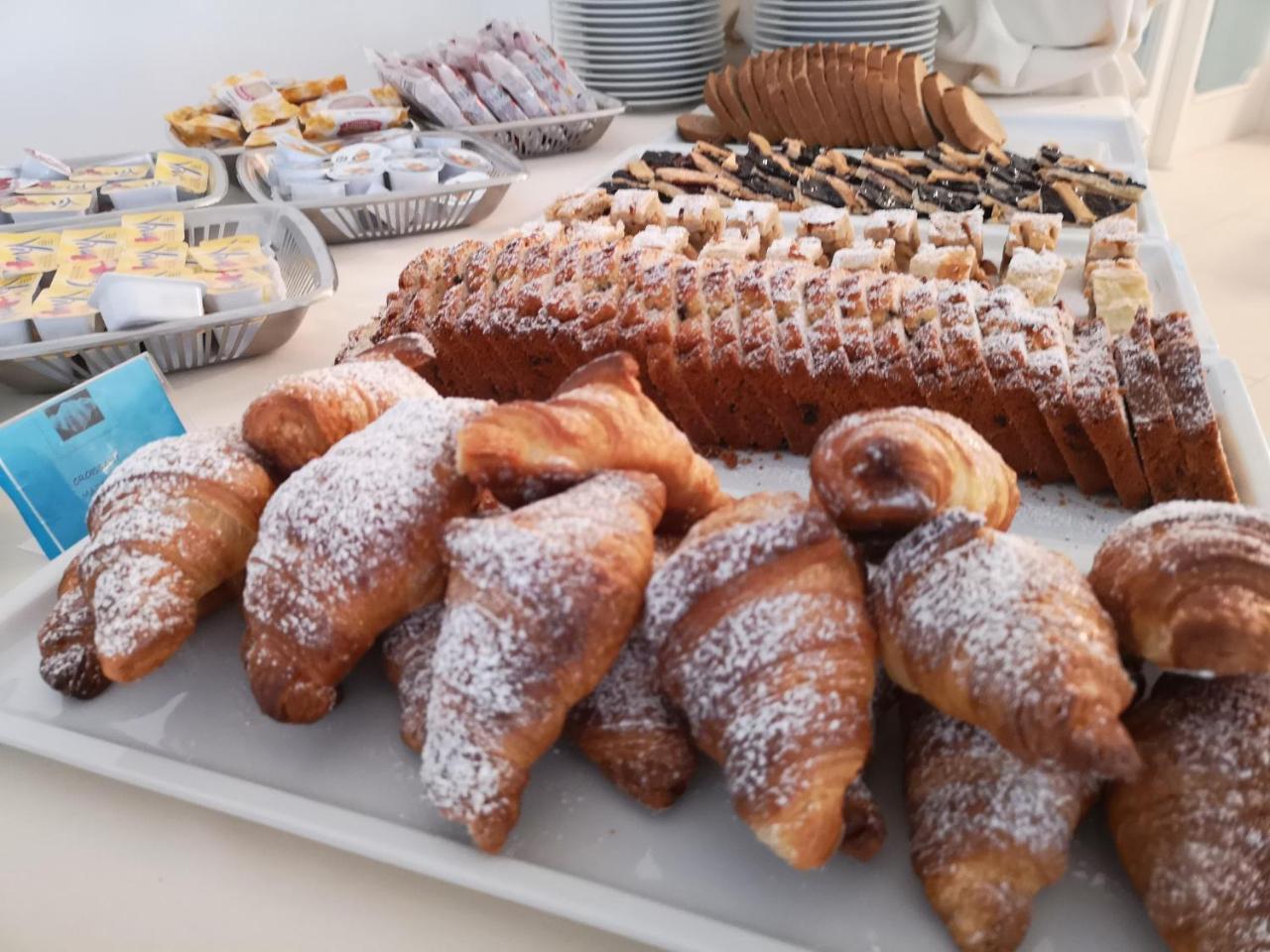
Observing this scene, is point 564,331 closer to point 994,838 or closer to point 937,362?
point 937,362

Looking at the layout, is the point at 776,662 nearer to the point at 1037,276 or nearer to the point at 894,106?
the point at 1037,276

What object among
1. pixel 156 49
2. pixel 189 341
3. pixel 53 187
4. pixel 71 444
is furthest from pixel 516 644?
pixel 156 49

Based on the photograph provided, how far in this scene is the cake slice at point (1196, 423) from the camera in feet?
3.53

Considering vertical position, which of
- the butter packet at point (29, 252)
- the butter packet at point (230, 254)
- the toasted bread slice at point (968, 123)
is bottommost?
the toasted bread slice at point (968, 123)

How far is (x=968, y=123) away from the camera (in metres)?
A: 2.29

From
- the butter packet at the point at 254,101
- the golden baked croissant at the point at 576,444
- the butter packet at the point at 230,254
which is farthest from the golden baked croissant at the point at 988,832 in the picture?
the butter packet at the point at 254,101

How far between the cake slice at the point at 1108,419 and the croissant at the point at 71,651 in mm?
1069

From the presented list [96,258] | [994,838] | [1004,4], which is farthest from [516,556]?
[1004,4]

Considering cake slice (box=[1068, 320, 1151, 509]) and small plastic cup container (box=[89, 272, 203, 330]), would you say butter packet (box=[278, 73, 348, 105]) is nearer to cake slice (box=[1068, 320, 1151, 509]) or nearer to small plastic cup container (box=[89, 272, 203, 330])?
small plastic cup container (box=[89, 272, 203, 330])

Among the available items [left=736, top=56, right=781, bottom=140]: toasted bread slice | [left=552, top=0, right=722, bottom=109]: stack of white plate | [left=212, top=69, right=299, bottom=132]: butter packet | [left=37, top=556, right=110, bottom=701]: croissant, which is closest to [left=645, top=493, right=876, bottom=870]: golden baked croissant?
[left=37, top=556, right=110, bottom=701]: croissant

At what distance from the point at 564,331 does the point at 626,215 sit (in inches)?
21.9

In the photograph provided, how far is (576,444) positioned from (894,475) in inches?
8.9

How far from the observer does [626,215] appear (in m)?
1.77

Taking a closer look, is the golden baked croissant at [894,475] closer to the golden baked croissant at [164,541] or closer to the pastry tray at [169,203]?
the golden baked croissant at [164,541]
